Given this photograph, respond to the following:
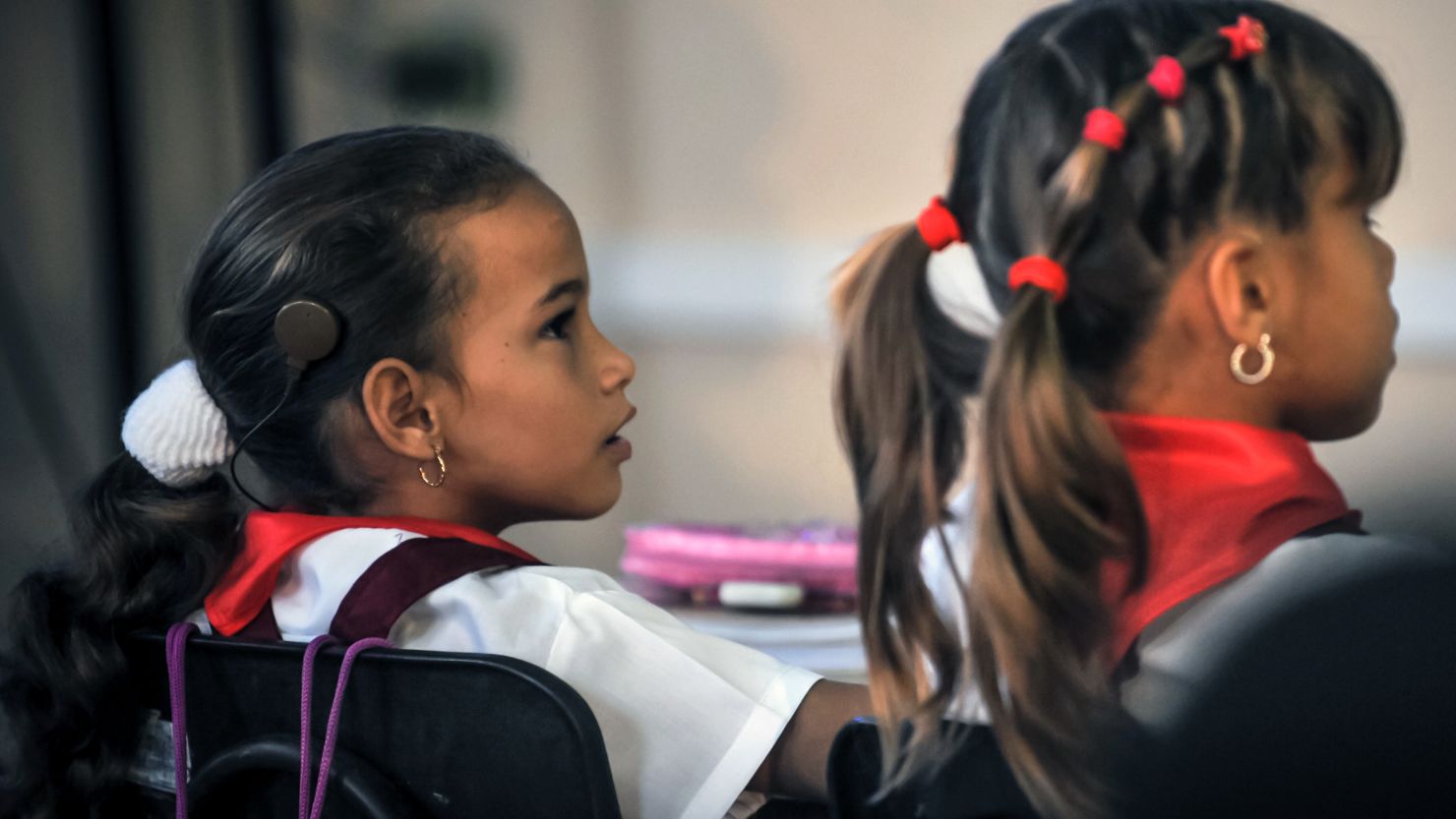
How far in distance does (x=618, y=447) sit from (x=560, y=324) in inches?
4.0

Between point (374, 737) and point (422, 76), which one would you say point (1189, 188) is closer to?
point (374, 737)

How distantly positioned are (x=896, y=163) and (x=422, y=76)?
76cm

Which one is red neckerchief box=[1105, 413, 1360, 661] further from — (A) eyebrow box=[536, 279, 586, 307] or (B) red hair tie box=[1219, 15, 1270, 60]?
(A) eyebrow box=[536, 279, 586, 307]

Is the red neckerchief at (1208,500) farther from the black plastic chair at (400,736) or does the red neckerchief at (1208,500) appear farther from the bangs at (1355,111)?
the black plastic chair at (400,736)

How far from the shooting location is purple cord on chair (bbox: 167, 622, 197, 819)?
79 cm

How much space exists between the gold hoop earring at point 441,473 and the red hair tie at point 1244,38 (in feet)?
1.81

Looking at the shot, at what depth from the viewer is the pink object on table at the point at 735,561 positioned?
1202 mm

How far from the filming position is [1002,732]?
55cm

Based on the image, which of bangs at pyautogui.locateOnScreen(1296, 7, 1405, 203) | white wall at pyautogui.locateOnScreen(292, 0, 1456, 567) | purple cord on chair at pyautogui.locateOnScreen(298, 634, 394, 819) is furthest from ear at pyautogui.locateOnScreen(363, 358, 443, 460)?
white wall at pyautogui.locateOnScreen(292, 0, 1456, 567)

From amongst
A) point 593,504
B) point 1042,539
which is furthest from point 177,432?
point 1042,539

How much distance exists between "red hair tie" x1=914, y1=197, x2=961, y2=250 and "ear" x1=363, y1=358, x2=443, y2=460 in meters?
0.40

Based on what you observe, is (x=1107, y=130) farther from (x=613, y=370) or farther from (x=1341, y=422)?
(x=613, y=370)

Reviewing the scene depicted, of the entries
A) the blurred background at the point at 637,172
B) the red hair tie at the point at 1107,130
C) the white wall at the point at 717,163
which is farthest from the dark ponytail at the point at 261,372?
the white wall at the point at 717,163

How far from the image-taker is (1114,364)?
0.65 meters
